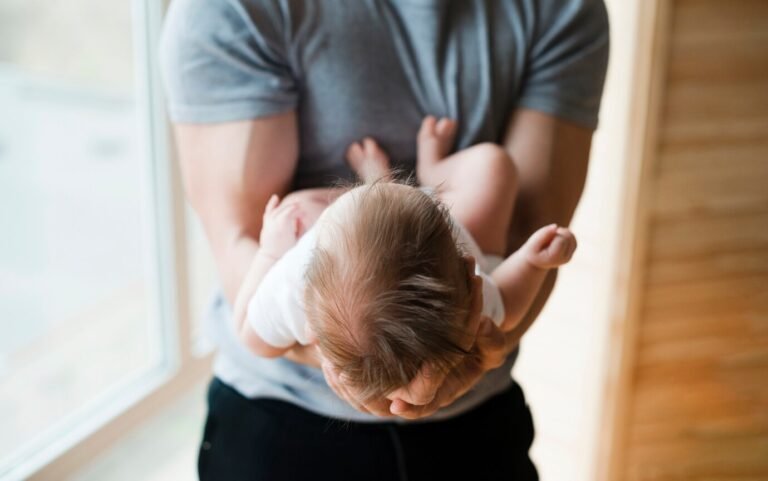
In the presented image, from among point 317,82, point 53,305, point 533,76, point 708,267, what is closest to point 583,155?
point 533,76

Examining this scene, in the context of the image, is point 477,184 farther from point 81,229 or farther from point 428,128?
point 81,229

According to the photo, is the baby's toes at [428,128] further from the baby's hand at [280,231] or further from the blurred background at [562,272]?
the blurred background at [562,272]

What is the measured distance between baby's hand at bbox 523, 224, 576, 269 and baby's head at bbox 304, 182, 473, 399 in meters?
0.09

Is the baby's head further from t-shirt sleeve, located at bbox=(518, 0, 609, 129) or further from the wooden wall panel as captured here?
the wooden wall panel

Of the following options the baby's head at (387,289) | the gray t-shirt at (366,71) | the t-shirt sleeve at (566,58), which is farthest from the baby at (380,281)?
the t-shirt sleeve at (566,58)

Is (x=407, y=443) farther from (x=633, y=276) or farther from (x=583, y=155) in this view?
(x=633, y=276)

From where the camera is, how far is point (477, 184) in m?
0.74

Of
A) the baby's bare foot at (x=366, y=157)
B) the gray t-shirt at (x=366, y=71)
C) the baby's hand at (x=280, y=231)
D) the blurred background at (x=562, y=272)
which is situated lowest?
the blurred background at (x=562, y=272)

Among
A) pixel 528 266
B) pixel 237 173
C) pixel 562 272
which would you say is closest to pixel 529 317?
pixel 528 266

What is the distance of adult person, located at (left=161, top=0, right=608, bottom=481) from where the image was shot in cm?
73

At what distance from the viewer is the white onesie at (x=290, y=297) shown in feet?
2.15

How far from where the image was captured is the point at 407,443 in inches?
33.0

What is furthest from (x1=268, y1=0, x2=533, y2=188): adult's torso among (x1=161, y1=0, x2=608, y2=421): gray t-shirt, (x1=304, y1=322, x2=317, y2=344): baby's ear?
(x1=304, y1=322, x2=317, y2=344): baby's ear

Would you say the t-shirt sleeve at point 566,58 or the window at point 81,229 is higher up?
the t-shirt sleeve at point 566,58
